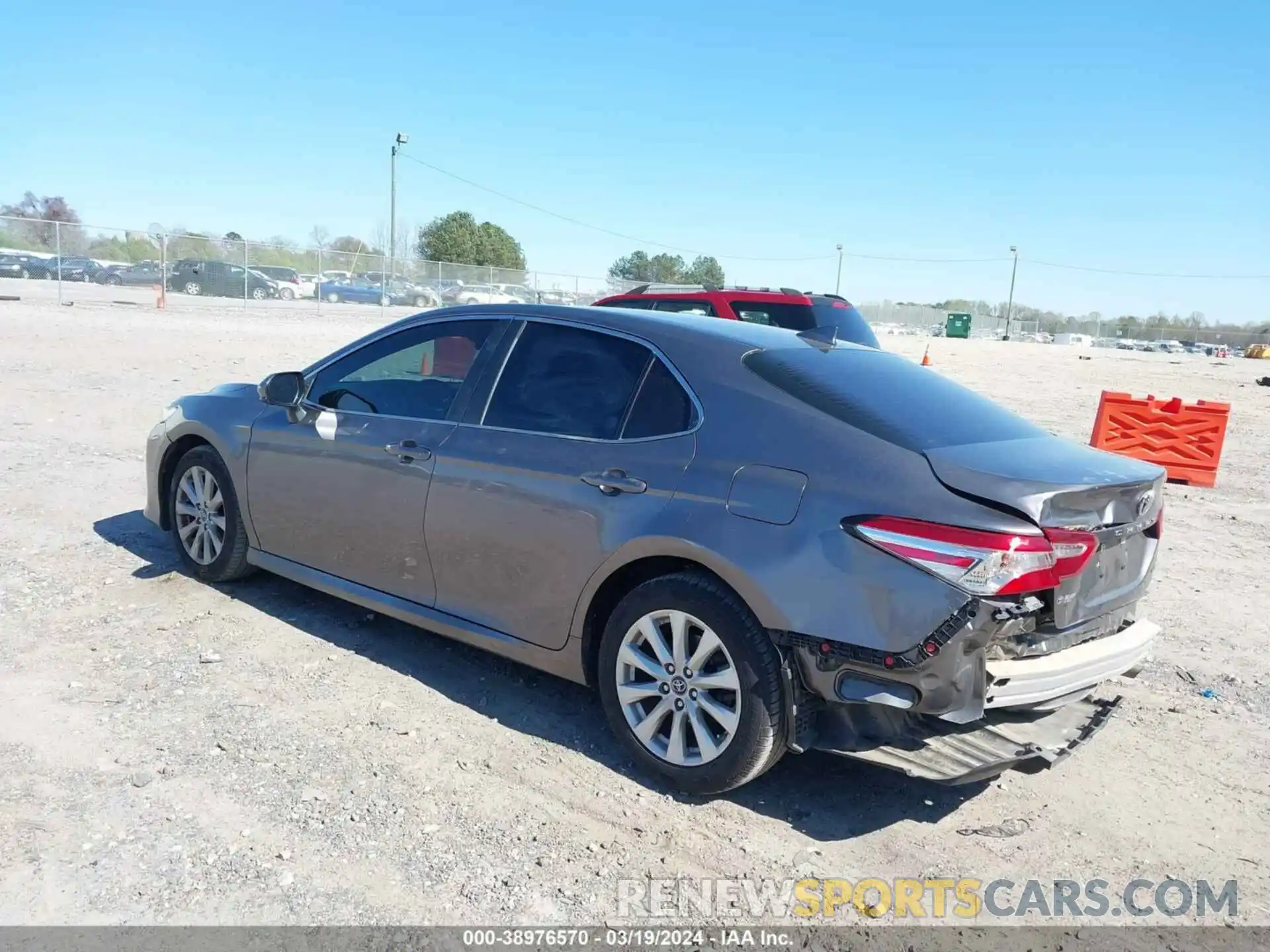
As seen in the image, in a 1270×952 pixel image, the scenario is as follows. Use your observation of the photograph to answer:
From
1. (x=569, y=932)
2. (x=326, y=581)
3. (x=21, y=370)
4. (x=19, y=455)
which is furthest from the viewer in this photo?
(x=21, y=370)

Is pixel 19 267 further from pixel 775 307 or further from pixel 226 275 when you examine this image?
pixel 775 307

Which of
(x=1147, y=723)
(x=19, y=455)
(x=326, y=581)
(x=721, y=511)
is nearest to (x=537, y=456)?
(x=721, y=511)

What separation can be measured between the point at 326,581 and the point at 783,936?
2.84 metres

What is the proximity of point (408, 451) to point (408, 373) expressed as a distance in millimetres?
553

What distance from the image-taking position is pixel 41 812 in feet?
10.1

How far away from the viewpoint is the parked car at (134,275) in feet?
111

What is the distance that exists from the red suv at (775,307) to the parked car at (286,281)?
2851 cm

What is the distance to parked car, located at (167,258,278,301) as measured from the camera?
3328cm

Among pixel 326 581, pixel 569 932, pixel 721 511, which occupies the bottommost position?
pixel 569 932

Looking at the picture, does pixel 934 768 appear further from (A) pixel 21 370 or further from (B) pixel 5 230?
(B) pixel 5 230

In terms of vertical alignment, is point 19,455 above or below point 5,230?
below

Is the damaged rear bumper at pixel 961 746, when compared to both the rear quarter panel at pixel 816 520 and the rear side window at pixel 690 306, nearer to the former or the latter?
the rear quarter panel at pixel 816 520

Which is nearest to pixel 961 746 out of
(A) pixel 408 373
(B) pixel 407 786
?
(B) pixel 407 786

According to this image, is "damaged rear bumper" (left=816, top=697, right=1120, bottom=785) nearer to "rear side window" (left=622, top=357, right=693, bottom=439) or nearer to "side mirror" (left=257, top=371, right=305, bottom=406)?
"rear side window" (left=622, top=357, right=693, bottom=439)
